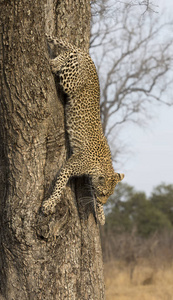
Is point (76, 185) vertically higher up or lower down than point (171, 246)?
lower down

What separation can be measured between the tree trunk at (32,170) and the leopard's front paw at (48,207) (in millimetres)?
A: 58

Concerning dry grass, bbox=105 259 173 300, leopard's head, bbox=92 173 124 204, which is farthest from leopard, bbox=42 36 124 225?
dry grass, bbox=105 259 173 300

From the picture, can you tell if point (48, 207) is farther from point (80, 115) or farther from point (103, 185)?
point (80, 115)

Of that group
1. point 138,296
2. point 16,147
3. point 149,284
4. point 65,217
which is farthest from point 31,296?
point 149,284

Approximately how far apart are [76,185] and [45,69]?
43.7 inches

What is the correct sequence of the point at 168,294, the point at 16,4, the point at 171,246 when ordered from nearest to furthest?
1. the point at 16,4
2. the point at 168,294
3. the point at 171,246

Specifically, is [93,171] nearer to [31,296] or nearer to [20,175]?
[20,175]

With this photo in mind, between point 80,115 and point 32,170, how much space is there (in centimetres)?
65

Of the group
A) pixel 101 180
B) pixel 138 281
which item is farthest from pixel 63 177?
pixel 138 281

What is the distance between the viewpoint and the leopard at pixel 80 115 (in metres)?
3.39

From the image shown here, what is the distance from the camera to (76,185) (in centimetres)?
364

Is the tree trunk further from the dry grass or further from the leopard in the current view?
the dry grass

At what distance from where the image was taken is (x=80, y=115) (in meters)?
3.46

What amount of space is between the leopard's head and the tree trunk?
285 millimetres
